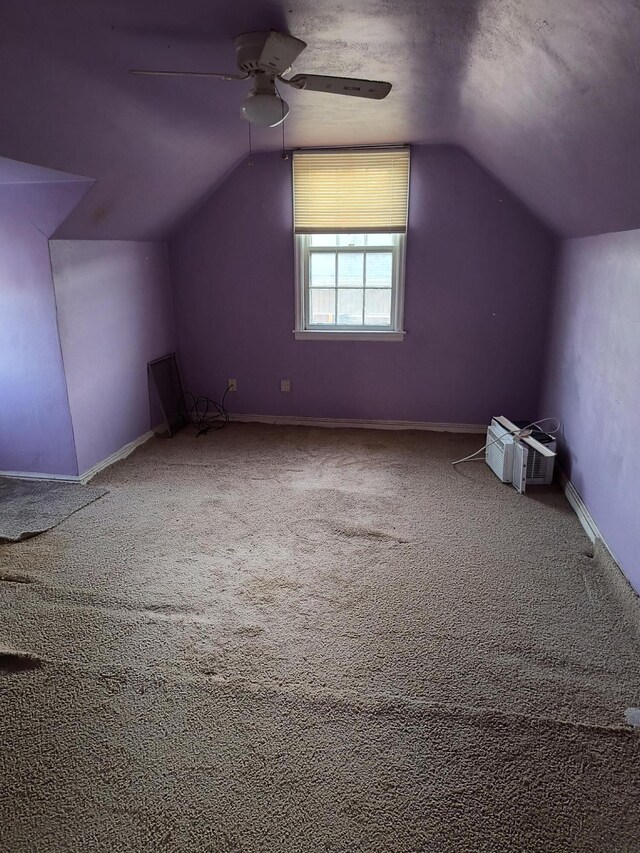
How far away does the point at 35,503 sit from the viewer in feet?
10.6

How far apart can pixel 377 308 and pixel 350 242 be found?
0.58m

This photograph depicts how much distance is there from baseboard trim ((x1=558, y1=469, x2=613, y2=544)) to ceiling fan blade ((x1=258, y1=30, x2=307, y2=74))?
8.45 ft

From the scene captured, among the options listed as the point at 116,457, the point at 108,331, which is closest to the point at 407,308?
the point at 108,331

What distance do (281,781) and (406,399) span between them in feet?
11.2

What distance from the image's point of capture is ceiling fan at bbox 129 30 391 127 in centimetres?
197

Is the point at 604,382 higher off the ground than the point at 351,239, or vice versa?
the point at 351,239

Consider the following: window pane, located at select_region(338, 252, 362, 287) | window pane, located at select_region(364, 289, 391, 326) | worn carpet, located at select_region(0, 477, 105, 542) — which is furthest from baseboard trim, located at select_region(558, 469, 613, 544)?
worn carpet, located at select_region(0, 477, 105, 542)

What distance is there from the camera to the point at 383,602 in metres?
2.32

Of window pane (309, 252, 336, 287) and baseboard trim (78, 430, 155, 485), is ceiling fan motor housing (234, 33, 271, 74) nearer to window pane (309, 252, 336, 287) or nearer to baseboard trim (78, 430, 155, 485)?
window pane (309, 252, 336, 287)

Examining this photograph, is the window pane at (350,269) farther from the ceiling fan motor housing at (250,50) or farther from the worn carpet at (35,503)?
the worn carpet at (35,503)

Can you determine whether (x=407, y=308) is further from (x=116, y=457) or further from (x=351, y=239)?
(x=116, y=457)

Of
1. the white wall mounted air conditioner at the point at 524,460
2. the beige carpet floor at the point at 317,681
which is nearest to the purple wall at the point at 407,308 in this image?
the white wall mounted air conditioner at the point at 524,460

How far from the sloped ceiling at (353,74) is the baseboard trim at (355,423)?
1.75m

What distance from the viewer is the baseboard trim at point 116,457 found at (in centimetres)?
361
